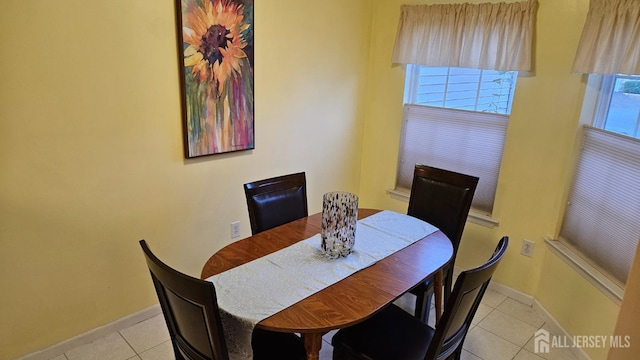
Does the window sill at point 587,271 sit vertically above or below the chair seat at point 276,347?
above

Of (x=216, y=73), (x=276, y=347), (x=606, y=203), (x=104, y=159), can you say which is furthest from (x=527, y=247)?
(x=104, y=159)

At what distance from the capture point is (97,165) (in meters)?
2.09

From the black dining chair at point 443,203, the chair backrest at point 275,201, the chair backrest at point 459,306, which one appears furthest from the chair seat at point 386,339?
the chair backrest at point 275,201

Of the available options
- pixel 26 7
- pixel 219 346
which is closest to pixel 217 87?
pixel 26 7

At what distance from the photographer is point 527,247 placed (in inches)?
109

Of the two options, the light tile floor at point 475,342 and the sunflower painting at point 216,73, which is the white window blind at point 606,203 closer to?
the light tile floor at point 475,342

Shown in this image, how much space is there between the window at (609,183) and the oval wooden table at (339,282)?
3.10ft

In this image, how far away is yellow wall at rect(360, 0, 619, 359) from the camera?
2.35 m

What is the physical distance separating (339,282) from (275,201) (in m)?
0.77

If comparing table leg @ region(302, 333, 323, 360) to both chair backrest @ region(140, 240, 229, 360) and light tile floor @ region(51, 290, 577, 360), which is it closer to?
chair backrest @ region(140, 240, 229, 360)

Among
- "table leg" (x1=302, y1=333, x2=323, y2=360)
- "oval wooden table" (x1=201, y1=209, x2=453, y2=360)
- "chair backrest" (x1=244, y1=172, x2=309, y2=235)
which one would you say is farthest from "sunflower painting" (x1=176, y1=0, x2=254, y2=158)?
"table leg" (x1=302, y1=333, x2=323, y2=360)

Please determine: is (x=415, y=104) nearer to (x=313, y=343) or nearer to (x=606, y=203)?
(x=606, y=203)

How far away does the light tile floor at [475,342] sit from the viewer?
220 cm

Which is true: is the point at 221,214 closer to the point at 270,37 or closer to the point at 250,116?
the point at 250,116
